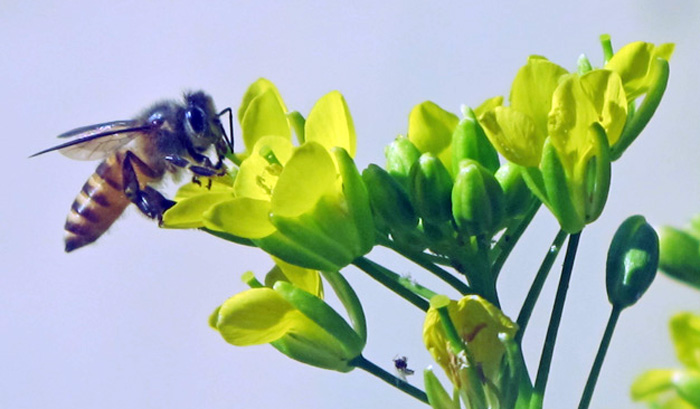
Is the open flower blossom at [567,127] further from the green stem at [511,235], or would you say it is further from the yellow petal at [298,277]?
the yellow petal at [298,277]

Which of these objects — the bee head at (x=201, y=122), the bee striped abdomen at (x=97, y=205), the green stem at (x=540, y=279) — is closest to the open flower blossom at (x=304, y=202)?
the green stem at (x=540, y=279)

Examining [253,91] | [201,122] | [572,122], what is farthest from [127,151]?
[572,122]

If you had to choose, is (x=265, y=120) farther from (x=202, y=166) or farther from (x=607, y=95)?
(x=607, y=95)

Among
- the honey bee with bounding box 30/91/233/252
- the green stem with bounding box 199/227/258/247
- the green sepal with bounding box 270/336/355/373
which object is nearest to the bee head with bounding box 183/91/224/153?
the honey bee with bounding box 30/91/233/252

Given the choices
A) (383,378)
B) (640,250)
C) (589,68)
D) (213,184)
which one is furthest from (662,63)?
(213,184)

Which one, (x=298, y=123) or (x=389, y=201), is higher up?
(x=298, y=123)

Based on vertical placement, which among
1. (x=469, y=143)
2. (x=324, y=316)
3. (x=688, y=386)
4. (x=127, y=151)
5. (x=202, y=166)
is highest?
(x=127, y=151)
